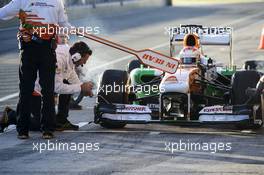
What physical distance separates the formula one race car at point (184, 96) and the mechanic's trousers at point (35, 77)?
85cm

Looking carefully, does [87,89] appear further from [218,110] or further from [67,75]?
[218,110]

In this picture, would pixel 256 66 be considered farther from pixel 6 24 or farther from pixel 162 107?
pixel 6 24

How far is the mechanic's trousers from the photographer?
10.6 metres

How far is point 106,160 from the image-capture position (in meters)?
9.12

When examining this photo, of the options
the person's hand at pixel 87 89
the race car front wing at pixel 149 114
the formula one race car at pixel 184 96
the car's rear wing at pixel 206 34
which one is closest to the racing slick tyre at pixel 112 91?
the formula one race car at pixel 184 96

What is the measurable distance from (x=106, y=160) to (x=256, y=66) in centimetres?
653

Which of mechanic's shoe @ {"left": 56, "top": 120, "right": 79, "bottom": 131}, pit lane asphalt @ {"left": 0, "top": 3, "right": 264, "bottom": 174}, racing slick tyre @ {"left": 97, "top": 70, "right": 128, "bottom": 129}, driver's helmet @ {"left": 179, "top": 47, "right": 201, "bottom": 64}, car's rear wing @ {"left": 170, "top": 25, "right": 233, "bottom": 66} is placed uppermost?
car's rear wing @ {"left": 170, "top": 25, "right": 233, "bottom": 66}

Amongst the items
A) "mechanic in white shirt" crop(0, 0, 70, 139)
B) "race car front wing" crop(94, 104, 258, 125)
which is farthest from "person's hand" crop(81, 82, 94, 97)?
"mechanic in white shirt" crop(0, 0, 70, 139)

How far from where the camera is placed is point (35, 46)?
10.6m
